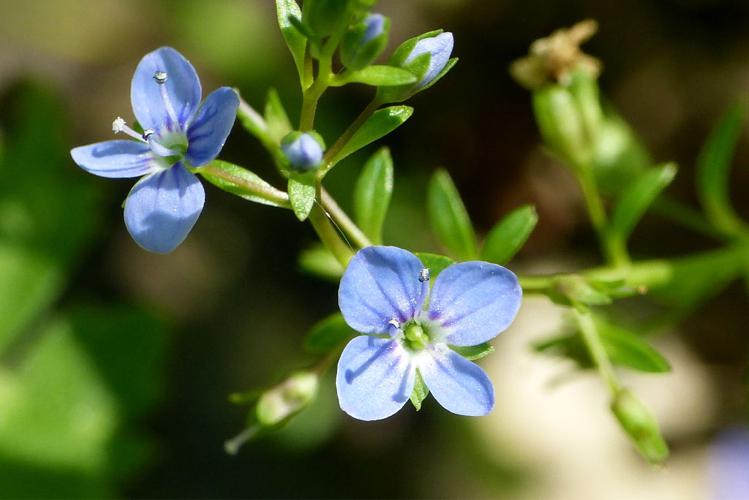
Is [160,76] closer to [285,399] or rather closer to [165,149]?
[165,149]

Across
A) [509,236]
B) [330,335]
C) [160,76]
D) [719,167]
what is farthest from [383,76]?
[719,167]

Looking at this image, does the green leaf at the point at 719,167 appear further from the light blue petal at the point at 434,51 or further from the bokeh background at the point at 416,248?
the light blue petal at the point at 434,51

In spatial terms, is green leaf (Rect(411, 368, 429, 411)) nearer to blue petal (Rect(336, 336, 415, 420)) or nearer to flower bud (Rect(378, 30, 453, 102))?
blue petal (Rect(336, 336, 415, 420))

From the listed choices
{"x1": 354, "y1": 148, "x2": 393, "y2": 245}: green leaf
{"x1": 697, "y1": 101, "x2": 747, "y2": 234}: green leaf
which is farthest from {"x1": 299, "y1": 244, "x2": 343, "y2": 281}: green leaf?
{"x1": 697, "y1": 101, "x2": 747, "y2": 234}: green leaf

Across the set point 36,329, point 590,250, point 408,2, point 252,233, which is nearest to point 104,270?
point 36,329

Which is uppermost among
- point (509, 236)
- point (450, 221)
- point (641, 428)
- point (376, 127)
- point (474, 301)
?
point (376, 127)

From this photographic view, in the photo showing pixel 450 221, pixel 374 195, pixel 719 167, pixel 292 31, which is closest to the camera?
pixel 292 31
